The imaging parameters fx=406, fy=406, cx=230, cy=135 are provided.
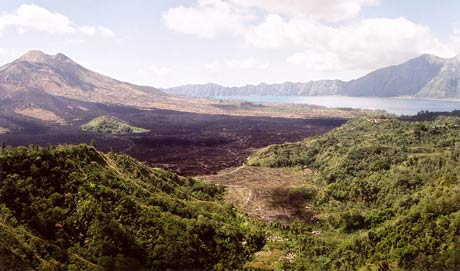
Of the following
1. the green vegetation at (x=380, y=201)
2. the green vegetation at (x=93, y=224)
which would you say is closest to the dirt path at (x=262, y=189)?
the green vegetation at (x=380, y=201)

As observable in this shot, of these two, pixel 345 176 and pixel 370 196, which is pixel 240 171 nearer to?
pixel 345 176

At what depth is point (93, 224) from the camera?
135 feet

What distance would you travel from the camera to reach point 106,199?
153 feet

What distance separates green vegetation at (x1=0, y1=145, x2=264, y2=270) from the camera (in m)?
35.9

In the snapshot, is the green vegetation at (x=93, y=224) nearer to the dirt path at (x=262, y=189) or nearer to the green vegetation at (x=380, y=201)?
the green vegetation at (x=380, y=201)

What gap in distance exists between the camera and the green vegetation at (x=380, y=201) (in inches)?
1710

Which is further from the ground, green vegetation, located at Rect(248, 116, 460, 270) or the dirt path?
green vegetation, located at Rect(248, 116, 460, 270)

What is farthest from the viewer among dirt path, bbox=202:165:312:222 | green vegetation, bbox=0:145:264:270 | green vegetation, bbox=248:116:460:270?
dirt path, bbox=202:165:312:222

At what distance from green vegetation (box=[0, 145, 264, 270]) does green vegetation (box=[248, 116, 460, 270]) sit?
1034 centimetres

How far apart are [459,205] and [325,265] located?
54.4ft

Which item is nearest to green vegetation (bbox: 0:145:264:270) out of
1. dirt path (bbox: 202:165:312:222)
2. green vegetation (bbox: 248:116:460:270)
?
green vegetation (bbox: 248:116:460:270)

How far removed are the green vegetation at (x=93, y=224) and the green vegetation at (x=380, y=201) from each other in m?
10.3

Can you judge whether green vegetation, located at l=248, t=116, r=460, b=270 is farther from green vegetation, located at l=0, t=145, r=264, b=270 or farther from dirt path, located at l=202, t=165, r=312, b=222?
green vegetation, located at l=0, t=145, r=264, b=270

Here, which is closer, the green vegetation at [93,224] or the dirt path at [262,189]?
the green vegetation at [93,224]
